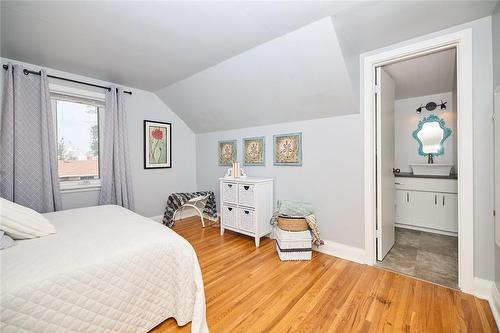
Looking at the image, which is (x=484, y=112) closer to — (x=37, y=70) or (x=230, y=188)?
(x=230, y=188)

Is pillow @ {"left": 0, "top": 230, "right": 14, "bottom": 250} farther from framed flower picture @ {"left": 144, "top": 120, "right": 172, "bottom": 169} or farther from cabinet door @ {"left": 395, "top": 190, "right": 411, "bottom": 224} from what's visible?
cabinet door @ {"left": 395, "top": 190, "right": 411, "bottom": 224}

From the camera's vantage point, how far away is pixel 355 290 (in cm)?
182

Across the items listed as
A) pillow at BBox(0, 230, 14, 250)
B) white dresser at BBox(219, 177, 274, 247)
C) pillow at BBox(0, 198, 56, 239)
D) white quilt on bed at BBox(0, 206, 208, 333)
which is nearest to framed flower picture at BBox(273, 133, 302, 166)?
white dresser at BBox(219, 177, 274, 247)

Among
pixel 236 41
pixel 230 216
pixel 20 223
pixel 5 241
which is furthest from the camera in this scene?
pixel 230 216

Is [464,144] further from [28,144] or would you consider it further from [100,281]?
[28,144]

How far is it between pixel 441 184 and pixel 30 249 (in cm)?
462

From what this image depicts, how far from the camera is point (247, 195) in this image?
288 cm

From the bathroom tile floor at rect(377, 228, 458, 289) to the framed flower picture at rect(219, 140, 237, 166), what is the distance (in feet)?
8.46

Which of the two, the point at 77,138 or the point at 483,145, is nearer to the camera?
the point at 483,145

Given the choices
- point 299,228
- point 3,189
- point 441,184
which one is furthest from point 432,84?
point 3,189

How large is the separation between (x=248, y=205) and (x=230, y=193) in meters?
0.38

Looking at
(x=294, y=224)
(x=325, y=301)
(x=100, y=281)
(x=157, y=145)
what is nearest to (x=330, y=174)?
(x=294, y=224)

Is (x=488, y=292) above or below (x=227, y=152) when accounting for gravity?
below

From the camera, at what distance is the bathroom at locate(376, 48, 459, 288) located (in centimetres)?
229
